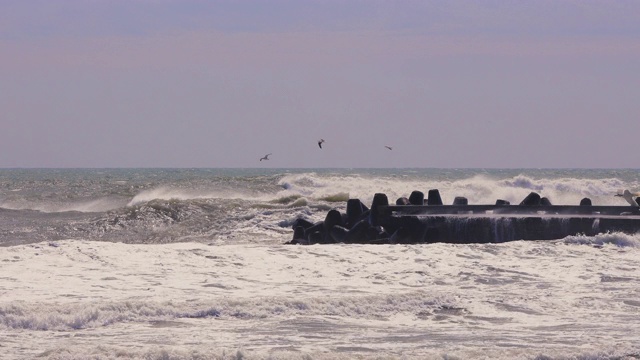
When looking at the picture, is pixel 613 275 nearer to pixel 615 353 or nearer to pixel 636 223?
pixel 636 223

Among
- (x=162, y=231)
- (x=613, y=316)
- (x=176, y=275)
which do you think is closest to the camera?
(x=613, y=316)

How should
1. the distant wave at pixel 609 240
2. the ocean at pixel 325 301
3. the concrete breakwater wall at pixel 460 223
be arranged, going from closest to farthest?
the ocean at pixel 325 301 → the distant wave at pixel 609 240 → the concrete breakwater wall at pixel 460 223

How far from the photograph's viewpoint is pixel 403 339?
11.6 metres

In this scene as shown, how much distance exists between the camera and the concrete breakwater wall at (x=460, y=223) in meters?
20.7

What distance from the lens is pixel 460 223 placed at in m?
21.8

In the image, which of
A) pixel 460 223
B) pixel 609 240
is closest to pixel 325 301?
pixel 609 240

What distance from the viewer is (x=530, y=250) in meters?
18.7

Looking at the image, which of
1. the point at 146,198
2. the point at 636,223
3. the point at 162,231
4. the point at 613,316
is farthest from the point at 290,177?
the point at 613,316

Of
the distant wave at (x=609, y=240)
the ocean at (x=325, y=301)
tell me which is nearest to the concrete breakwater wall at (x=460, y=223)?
the distant wave at (x=609, y=240)

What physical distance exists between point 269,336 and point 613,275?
6.87 metres

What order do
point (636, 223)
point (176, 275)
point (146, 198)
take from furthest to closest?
point (146, 198)
point (636, 223)
point (176, 275)

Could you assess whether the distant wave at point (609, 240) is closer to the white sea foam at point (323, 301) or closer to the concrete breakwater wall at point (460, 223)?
the white sea foam at point (323, 301)

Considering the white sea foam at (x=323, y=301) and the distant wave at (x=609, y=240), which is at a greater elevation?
the distant wave at (x=609, y=240)

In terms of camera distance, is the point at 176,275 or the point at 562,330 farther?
the point at 176,275
